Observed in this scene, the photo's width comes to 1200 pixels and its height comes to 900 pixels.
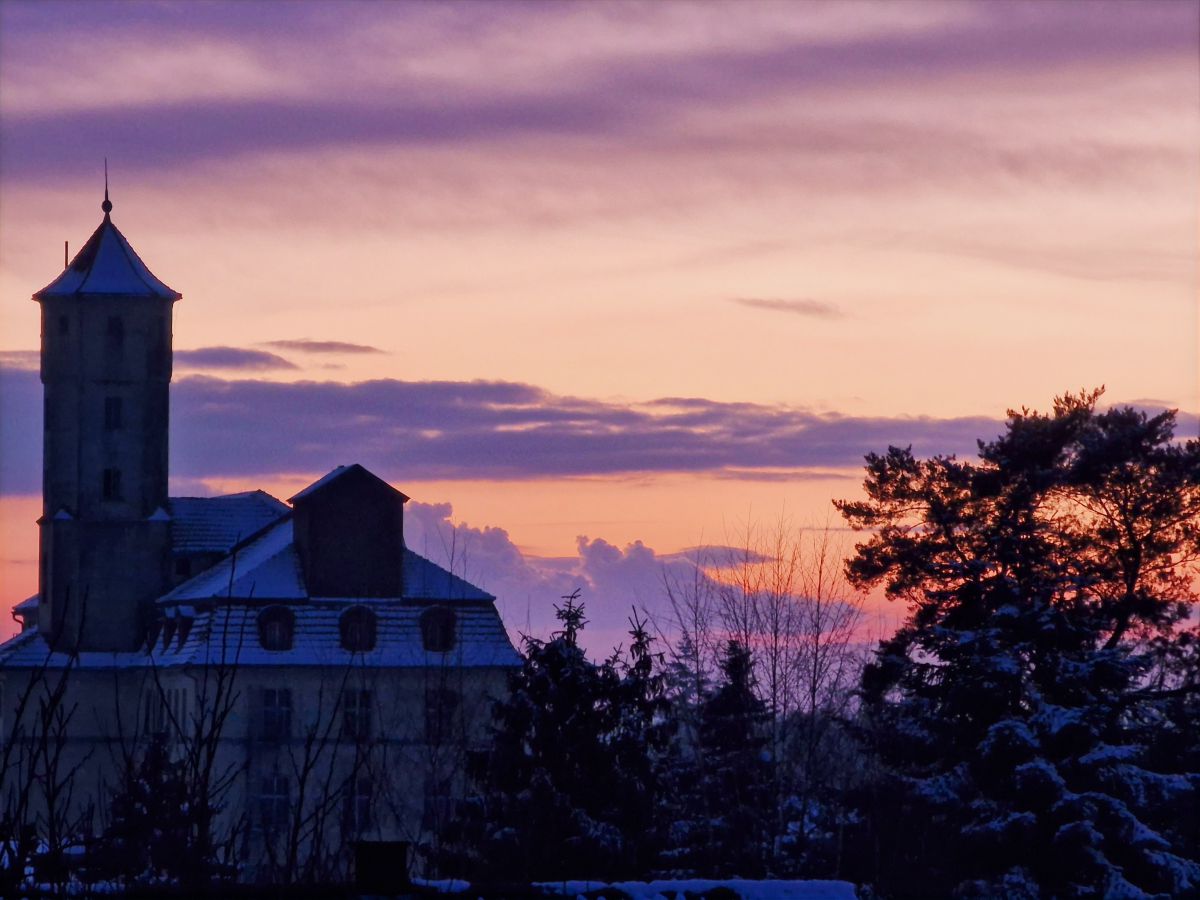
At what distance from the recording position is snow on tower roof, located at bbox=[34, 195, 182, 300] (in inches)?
3000

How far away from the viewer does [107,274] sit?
7675cm

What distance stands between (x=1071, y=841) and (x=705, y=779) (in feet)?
45.7

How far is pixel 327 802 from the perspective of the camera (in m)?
12.8

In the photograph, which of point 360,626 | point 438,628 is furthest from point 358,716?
point 438,628

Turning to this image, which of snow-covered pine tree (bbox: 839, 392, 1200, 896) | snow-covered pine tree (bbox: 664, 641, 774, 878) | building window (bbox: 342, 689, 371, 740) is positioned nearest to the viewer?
building window (bbox: 342, 689, 371, 740)

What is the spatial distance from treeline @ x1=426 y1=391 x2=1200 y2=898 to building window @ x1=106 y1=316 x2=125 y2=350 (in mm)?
40109

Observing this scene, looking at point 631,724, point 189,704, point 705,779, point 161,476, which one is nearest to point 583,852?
point 631,724

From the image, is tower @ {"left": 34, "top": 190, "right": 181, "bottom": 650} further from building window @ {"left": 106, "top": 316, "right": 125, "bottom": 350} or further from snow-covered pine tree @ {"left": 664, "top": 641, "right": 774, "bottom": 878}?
snow-covered pine tree @ {"left": 664, "top": 641, "right": 774, "bottom": 878}

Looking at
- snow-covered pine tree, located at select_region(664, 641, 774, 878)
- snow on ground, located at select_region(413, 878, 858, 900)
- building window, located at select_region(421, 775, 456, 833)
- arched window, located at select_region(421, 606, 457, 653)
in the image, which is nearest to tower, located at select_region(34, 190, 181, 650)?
arched window, located at select_region(421, 606, 457, 653)

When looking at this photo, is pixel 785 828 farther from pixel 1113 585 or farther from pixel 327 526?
pixel 327 526

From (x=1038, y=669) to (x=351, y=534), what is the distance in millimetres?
39920

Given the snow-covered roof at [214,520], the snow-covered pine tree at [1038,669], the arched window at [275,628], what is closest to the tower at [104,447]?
the snow-covered roof at [214,520]

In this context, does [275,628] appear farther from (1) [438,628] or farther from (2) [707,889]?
(2) [707,889]

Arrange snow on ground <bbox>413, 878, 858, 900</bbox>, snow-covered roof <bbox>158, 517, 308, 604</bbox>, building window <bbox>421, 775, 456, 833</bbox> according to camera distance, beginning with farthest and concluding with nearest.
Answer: snow-covered roof <bbox>158, 517, 308, 604</bbox>
building window <bbox>421, 775, 456, 833</bbox>
snow on ground <bbox>413, 878, 858, 900</bbox>
